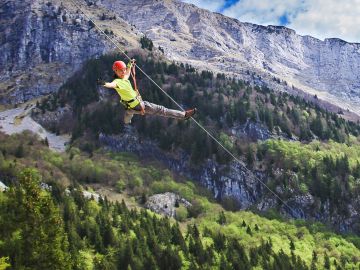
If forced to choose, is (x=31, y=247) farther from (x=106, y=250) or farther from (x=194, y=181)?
(x=194, y=181)

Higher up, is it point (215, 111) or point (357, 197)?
point (215, 111)

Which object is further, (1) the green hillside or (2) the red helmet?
(1) the green hillside

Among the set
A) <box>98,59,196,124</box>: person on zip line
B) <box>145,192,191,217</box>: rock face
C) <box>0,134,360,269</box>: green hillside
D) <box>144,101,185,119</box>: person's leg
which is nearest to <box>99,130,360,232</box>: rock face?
<box>145,192,191,217</box>: rock face

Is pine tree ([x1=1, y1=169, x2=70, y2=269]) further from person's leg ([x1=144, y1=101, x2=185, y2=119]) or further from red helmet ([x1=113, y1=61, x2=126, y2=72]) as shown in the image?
red helmet ([x1=113, y1=61, x2=126, y2=72])

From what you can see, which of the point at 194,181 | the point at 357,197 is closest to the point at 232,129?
the point at 194,181

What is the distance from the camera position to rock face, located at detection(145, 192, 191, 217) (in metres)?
146

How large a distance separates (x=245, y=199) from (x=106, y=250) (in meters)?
80.0

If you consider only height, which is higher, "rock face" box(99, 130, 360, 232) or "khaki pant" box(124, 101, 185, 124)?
"khaki pant" box(124, 101, 185, 124)

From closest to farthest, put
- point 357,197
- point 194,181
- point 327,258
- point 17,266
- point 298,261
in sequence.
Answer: point 17,266 → point 298,261 → point 327,258 → point 357,197 → point 194,181

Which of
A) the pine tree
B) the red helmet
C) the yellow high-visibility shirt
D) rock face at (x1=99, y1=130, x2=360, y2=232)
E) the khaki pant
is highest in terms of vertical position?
the red helmet

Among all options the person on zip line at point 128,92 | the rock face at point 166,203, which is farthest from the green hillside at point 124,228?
the person on zip line at point 128,92

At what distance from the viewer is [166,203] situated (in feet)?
491

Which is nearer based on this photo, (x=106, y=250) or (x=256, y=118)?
(x=106, y=250)

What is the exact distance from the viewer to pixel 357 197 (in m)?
163
